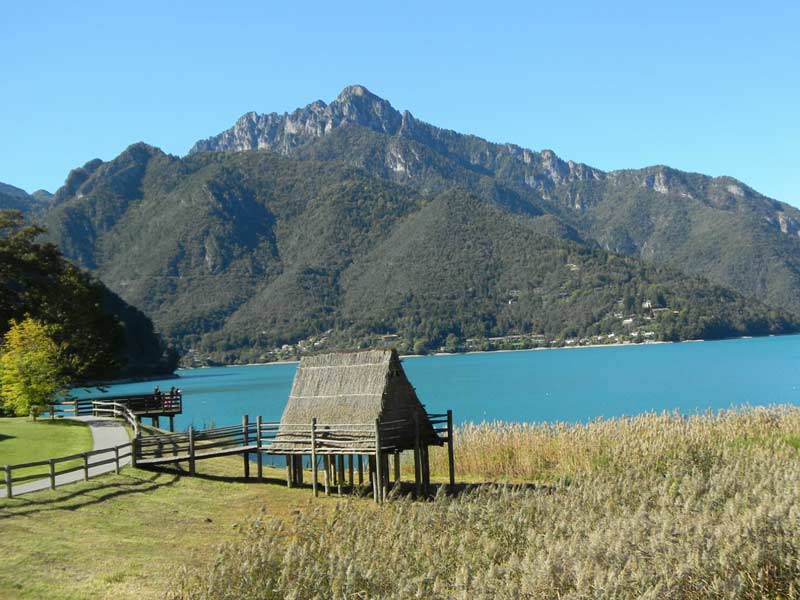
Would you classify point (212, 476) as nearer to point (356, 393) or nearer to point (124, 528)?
point (356, 393)

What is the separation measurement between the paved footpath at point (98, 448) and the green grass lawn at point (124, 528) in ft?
1.77

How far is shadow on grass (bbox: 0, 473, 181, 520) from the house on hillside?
3422mm

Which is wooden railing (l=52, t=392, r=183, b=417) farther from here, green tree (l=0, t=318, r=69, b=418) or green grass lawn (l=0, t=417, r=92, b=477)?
green grass lawn (l=0, t=417, r=92, b=477)

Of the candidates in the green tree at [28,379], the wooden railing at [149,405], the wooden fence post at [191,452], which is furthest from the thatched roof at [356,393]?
the green tree at [28,379]

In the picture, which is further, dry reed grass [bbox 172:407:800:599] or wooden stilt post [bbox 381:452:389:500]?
wooden stilt post [bbox 381:452:389:500]

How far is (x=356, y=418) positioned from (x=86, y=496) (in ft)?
22.8

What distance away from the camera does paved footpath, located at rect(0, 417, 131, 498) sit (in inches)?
778

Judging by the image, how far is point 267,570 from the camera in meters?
11.5

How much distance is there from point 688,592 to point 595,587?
1.75 meters

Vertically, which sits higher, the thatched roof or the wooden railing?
the thatched roof

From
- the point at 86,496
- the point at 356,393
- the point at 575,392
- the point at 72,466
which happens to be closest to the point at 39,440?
the point at 72,466

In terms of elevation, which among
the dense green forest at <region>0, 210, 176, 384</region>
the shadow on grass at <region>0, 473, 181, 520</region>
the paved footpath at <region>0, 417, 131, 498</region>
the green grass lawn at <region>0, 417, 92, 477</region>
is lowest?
the shadow on grass at <region>0, 473, 181, 520</region>

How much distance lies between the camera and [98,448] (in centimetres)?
2658

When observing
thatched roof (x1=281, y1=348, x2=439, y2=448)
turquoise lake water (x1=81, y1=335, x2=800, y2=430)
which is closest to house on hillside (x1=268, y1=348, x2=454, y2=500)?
thatched roof (x1=281, y1=348, x2=439, y2=448)
